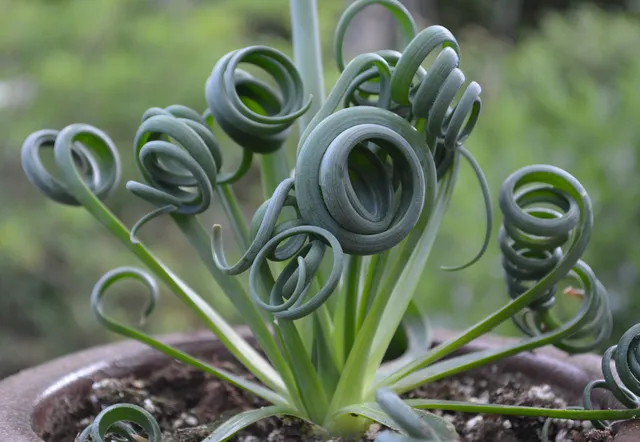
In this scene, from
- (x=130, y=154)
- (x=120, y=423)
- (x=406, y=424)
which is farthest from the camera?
(x=130, y=154)

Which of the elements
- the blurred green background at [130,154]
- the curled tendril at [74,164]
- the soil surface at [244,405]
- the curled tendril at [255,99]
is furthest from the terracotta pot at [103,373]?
the blurred green background at [130,154]

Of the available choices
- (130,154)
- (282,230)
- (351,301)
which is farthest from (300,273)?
(130,154)

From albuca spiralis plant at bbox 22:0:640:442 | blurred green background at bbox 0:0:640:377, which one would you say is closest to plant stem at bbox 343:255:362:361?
albuca spiralis plant at bbox 22:0:640:442

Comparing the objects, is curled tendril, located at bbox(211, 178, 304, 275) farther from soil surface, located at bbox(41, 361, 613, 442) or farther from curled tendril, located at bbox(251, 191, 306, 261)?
soil surface, located at bbox(41, 361, 613, 442)

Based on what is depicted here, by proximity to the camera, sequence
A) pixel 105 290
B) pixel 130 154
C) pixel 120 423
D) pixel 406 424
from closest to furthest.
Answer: pixel 406 424
pixel 120 423
pixel 105 290
pixel 130 154

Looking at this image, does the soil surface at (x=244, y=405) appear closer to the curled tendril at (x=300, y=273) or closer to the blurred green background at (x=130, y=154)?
the curled tendril at (x=300, y=273)

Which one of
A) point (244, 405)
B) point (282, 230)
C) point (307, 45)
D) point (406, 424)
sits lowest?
point (244, 405)

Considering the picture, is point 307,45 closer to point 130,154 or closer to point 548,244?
point 548,244
